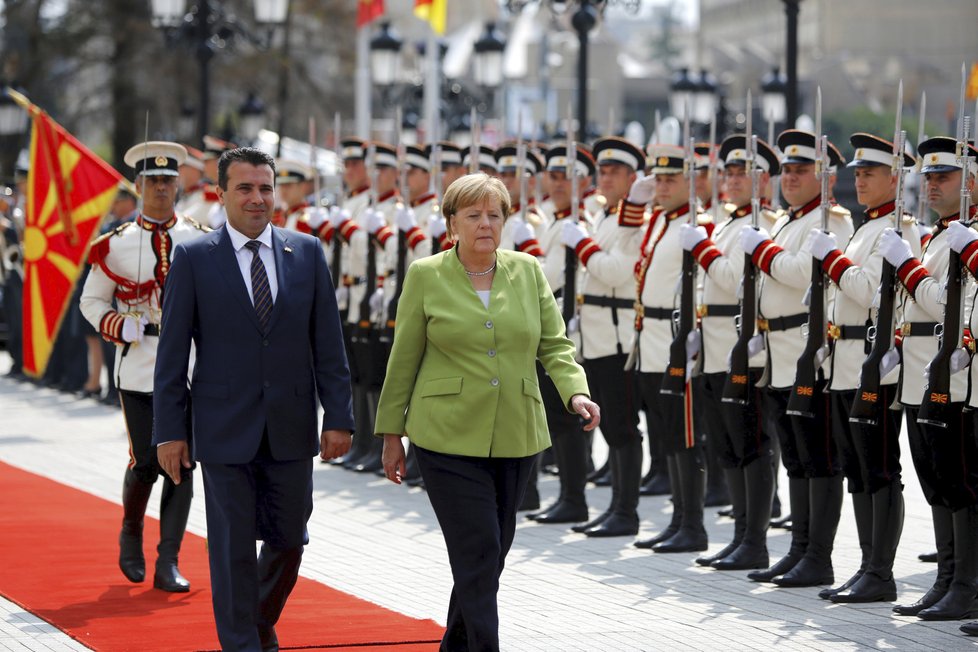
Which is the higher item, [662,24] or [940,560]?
[662,24]

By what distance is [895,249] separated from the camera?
25.0ft

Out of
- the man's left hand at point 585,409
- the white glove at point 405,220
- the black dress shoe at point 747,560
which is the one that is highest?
the white glove at point 405,220

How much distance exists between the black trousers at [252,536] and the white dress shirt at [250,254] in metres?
0.54

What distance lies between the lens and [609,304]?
1045 centimetres

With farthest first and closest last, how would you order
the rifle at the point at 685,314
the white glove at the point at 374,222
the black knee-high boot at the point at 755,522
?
1. the white glove at the point at 374,222
2. the rifle at the point at 685,314
3. the black knee-high boot at the point at 755,522

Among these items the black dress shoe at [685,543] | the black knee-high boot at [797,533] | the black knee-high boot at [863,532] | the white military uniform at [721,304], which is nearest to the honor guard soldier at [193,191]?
the white military uniform at [721,304]

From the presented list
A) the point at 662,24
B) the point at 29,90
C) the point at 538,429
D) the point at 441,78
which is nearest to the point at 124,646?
the point at 538,429

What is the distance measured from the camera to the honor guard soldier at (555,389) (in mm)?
10562

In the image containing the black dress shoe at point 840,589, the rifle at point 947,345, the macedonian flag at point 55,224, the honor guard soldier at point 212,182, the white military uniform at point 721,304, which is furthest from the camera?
the honor guard soldier at point 212,182

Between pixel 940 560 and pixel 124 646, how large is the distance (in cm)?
334

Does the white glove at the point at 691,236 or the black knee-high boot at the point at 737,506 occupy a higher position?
the white glove at the point at 691,236

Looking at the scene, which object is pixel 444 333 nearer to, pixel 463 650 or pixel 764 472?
pixel 463 650

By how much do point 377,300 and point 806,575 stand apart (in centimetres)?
478

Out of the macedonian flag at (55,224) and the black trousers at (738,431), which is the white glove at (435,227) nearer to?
the macedonian flag at (55,224)
